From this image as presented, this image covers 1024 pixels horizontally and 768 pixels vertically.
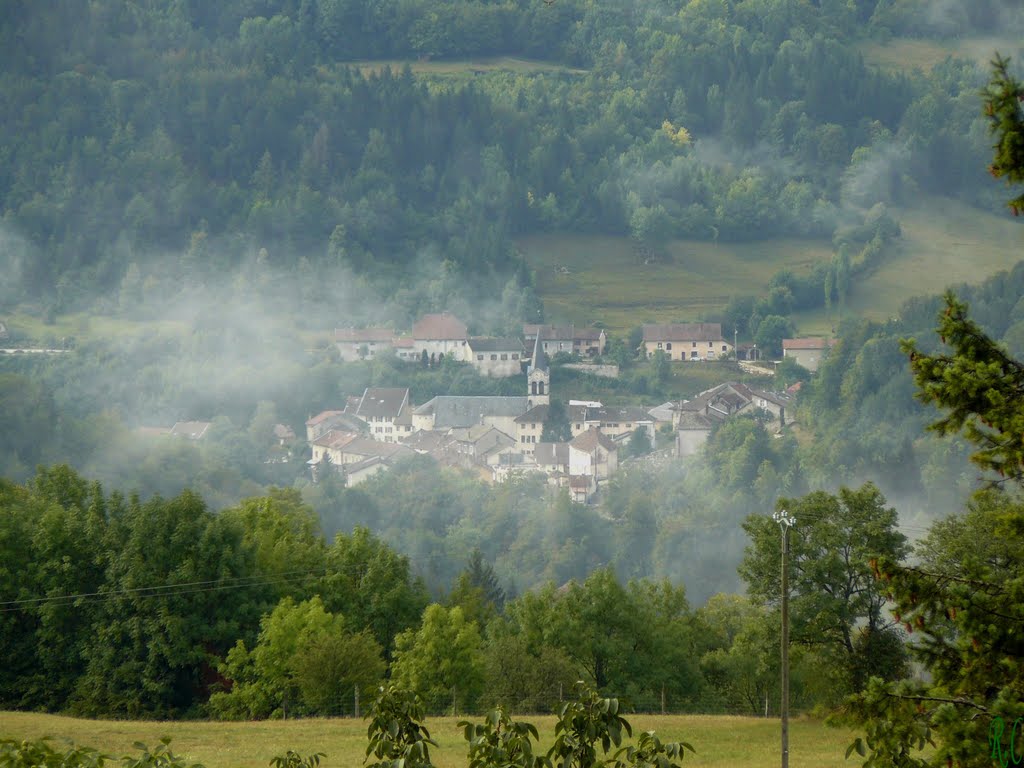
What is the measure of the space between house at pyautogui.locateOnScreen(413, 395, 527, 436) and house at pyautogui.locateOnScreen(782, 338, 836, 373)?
21.8m

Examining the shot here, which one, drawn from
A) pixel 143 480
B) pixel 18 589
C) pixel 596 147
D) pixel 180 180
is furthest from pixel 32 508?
pixel 596 147

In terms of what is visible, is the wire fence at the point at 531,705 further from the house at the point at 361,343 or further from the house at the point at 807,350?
the house at the point at 361,343

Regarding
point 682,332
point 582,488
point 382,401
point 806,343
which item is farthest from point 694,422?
point 382,401

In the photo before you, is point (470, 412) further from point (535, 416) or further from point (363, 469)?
point (363, 469)

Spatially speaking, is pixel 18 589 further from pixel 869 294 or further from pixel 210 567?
pixel 869 294

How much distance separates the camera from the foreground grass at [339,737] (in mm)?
20562

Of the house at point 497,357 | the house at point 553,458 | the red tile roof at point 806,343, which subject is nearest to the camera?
the house at point 553,458

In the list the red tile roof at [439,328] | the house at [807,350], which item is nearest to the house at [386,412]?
the red tile roof at [439,328]

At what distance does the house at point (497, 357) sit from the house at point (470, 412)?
8423 mm

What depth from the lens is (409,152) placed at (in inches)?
6796

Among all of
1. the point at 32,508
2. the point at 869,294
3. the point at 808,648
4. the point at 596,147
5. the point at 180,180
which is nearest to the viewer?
the point at 808,648

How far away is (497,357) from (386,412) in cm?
1309

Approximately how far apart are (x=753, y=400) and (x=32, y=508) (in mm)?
72528

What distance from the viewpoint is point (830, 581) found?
2652cm
